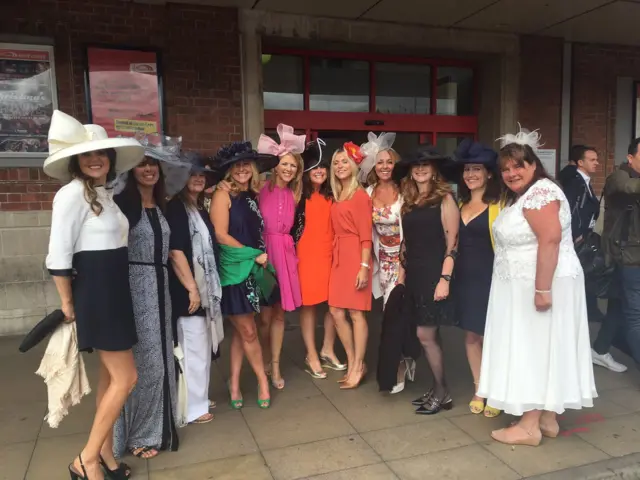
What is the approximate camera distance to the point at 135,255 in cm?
294

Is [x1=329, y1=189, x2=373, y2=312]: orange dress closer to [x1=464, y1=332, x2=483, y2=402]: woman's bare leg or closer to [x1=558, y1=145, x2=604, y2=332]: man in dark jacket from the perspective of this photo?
[x1=464, y1=332, x2=483, y2=402]: woman's bare leg

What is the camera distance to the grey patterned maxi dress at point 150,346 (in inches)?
116

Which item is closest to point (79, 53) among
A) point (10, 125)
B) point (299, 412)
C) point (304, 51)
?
point (10, 125)

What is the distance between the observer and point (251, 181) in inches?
146

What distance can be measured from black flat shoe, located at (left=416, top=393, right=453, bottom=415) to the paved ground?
2.3 inches

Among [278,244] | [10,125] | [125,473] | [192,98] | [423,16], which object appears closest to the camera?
[125,473]

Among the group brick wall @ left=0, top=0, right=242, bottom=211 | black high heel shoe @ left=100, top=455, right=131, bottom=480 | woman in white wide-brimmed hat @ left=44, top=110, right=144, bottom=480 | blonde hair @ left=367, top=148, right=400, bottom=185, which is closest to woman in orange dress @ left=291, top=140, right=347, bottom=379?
blonde hair @ left=367, top=148, right=400, bottom=185

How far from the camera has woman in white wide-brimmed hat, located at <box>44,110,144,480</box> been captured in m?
2.47

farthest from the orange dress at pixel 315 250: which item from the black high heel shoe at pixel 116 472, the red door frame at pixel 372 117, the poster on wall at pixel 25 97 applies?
the poster on wall at pixel 25 97

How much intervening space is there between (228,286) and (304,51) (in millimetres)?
4087

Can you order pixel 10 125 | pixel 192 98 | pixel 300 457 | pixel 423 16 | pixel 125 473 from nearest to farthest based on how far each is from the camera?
pixel 125 473 < pixel 300 457 < pixel 10 125 < pixel 192 98 < pixel 423 16

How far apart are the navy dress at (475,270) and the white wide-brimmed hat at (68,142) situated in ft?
7.13

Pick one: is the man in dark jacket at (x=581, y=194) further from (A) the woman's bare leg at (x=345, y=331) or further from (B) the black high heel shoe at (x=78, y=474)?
Answer: (B) the black high heel shoe at (x=78, y=474)

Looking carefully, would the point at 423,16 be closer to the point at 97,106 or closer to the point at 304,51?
the point at 304,51
